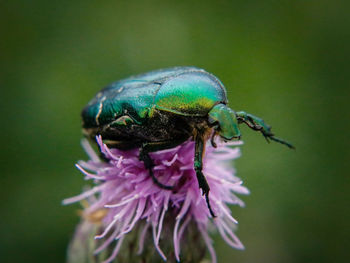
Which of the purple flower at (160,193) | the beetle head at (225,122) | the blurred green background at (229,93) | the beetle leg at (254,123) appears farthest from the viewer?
the blurred green background at (229,93)

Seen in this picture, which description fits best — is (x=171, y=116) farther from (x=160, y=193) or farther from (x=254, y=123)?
(x=160, y=193)

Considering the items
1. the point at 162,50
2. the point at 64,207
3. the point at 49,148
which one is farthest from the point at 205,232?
the point at 162,50

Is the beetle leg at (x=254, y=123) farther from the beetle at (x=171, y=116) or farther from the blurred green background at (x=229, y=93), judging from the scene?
the blurred green background at (x=229, y=93)

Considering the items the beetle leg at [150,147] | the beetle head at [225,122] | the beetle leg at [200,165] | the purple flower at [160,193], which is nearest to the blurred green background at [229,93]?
the purple flower at [160,193]

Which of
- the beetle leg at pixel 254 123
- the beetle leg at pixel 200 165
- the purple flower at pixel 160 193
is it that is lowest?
the purple flower at pixel 160 193

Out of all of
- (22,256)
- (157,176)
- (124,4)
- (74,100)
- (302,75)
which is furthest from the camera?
(124,4)

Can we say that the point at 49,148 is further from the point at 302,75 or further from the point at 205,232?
the point at 302,75

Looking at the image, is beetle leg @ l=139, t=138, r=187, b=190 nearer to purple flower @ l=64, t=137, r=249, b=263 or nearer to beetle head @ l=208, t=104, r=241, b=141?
purple flower @ l=64, t=137, r=249, b=263

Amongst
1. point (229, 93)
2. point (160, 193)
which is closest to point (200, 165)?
point (160, 193)
